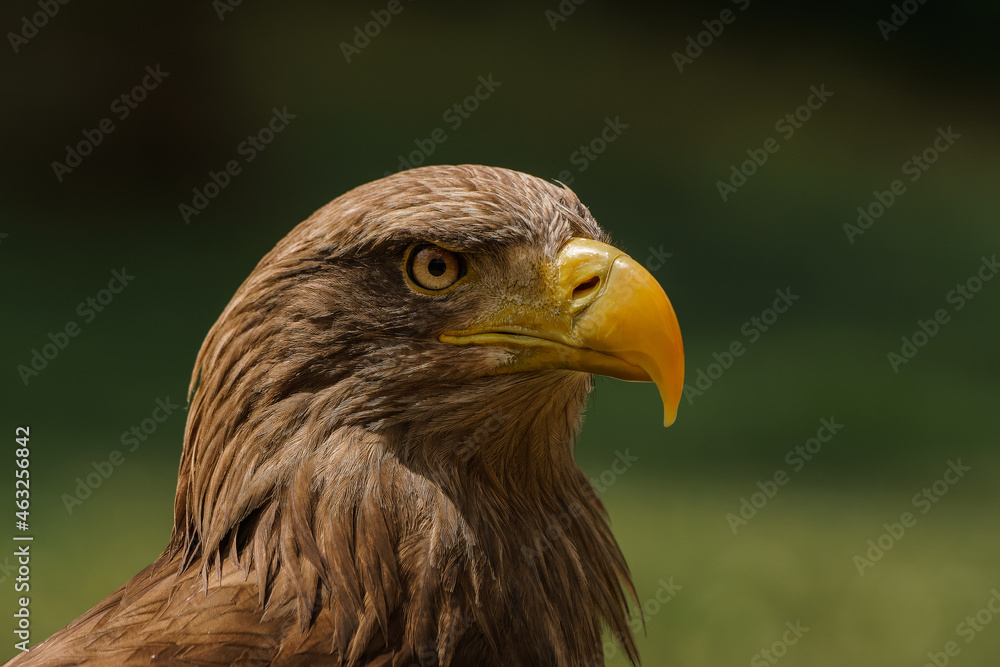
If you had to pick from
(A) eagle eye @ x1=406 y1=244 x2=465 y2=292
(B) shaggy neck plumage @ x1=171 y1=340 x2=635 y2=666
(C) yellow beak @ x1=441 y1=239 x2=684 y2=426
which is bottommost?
(B) shaggy neck plumage @ x1=171 y1=340 x2=635 y2=666

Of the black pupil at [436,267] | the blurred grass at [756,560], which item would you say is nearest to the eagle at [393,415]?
the black pupil at [436,267]

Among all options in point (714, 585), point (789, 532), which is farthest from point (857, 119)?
point (714, 585)

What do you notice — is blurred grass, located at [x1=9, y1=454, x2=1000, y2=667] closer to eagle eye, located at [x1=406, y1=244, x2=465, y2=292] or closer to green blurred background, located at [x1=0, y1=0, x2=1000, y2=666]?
green blurred background, located at [x1=0, y1=0, x2=1000, y2=666]

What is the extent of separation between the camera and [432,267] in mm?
1849

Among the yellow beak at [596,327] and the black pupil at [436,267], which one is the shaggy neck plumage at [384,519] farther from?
the black pupil at [436,267]

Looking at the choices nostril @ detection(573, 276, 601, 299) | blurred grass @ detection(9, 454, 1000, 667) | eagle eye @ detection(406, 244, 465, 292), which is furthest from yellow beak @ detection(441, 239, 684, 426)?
blurred grass @ detection(9, 454, 1000, 667)

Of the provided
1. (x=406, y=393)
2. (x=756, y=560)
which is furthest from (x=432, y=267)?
(x=756, y=560)

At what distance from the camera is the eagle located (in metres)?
1.77

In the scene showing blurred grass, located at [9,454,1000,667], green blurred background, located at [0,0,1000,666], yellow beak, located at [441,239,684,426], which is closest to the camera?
yellow beak, located at [441,239,684,426]

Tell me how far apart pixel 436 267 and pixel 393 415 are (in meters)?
0.30

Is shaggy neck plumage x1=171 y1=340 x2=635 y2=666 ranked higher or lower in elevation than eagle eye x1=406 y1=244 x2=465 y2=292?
lower

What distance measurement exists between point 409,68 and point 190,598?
6.33 meters

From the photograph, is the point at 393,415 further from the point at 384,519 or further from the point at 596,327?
the point at 596,327

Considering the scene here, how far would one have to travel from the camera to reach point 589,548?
6.85ft
